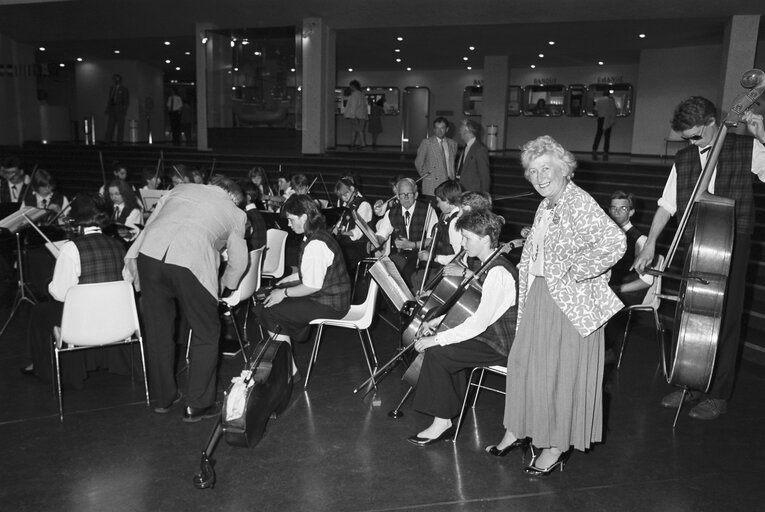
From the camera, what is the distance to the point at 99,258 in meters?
3.82

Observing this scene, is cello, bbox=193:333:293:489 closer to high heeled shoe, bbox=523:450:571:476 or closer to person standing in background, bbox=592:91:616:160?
high heeled shoe, bbox=523:450:571:476

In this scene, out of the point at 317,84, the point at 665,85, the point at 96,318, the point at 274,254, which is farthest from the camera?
the point at 665,85

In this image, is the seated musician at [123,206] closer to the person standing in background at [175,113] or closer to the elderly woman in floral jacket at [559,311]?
the elderly woman in floral jacket at [559,311]

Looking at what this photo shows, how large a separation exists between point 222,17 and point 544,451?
1278cm

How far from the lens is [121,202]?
233 inches

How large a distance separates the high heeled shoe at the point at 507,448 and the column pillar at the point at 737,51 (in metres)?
9.30

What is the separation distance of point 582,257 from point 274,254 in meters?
3.47

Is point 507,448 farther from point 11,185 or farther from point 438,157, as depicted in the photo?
point 11,185

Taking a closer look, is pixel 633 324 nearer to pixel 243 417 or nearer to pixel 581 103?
pixel 243 417

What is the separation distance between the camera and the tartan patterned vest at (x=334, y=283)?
3.96 metres

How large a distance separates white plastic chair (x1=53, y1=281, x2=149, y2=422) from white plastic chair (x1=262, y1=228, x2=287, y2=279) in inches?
78.0

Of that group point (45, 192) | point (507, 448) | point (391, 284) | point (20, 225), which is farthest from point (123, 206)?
point (507, 448)

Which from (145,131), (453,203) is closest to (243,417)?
(453,203)

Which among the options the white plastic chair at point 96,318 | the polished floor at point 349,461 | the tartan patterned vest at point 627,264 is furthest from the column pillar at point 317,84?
the white plastic chair at point 96,318
